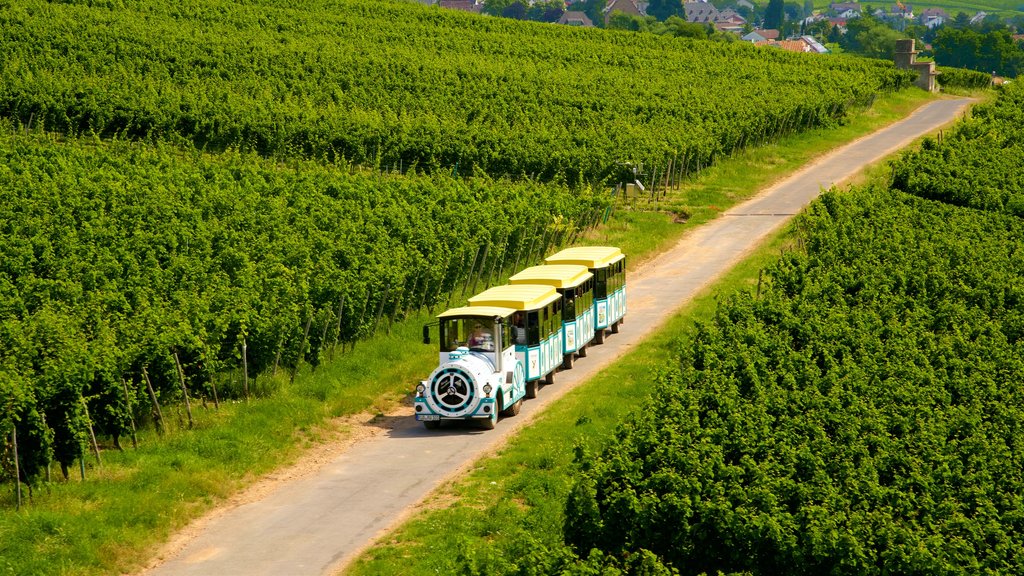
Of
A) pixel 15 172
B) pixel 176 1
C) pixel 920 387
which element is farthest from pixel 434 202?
pixel 176 1

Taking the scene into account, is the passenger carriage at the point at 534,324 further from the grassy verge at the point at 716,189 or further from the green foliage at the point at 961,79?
the green foliage at the point at 961,79

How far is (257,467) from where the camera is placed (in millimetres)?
31219

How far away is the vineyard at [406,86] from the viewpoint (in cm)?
6750

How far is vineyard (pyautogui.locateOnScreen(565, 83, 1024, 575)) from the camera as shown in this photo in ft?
71.4

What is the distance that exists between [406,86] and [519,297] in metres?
47.5

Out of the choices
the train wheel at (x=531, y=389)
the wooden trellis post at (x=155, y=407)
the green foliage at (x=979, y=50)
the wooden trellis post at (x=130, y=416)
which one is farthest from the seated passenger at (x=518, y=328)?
the green foliage at (x=979, y=50)

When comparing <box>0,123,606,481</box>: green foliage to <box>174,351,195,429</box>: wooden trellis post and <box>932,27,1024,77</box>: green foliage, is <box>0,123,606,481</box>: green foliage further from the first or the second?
<box>932,27,1024,77</box>: green foliage

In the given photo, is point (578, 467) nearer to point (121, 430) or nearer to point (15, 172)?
point (121, 430)

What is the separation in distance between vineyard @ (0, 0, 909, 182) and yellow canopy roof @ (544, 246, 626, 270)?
19.9 m

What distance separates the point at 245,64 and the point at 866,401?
60330 millimetres

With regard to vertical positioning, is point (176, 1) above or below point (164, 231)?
above

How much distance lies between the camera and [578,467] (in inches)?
1008

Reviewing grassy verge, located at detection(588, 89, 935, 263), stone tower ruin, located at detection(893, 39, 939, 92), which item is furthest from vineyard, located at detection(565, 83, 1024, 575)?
stone tower ruin, located at detection(893, 39, 939, 92)

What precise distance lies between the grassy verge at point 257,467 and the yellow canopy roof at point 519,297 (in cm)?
262
